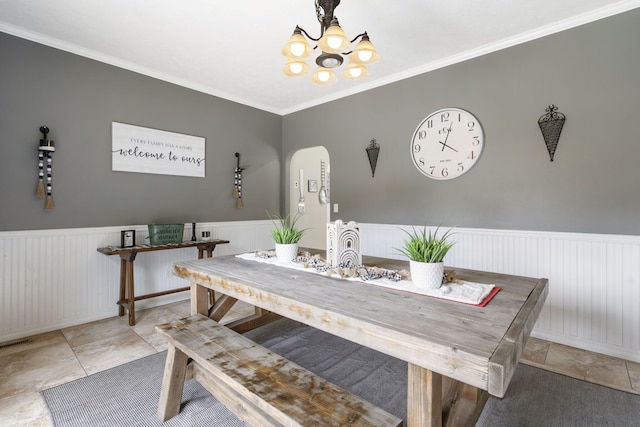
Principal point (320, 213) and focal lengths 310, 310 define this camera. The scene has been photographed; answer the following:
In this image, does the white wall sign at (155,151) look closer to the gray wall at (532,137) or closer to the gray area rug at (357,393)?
the gray area rug at (357,393)

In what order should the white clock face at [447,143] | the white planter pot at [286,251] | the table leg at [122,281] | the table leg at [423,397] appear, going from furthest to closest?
1. the table leg at [122,281]
2. the white clock face at [447,143]
3. the white planter pot at [286,251]
4. the table leg at [423,397]

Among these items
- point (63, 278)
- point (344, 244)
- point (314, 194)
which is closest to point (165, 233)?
point (63, 278)

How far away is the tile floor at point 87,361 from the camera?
70.6 inches

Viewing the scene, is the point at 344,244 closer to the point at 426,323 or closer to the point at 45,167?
the point at 426,323

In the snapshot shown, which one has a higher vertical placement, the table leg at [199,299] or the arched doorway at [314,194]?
the arched doorway at [314,194]

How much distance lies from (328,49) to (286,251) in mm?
1166

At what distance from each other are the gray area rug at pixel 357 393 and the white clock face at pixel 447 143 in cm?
175

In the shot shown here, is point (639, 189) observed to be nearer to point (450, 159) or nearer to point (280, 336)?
point (450, 159)

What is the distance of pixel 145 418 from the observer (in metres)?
1.65

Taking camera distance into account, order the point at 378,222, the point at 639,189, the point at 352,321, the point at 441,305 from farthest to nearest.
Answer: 1. the point at 378,222
2. the point at 639,189
3. the point at 441,305
4. the point at 352,321

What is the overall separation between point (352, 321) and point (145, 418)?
1.40 m

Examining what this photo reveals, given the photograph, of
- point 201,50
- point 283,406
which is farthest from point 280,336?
point 201,50

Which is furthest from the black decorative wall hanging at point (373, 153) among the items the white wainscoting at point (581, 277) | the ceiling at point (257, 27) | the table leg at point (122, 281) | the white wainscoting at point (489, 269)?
the table leg at point (122, 281)

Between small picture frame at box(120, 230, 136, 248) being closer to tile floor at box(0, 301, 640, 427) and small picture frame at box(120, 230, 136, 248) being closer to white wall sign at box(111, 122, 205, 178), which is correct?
white wall sign at box(111, 122, 205, 178)
